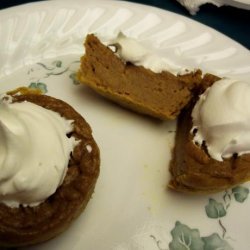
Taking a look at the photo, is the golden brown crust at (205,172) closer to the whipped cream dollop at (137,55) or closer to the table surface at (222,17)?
the whipped cream dollop at (137,55)

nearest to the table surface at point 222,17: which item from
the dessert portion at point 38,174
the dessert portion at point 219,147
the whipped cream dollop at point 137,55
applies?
the whipped cream dollop at point 137,55

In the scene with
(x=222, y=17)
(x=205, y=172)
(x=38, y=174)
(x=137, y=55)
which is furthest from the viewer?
(x=222, y=17)

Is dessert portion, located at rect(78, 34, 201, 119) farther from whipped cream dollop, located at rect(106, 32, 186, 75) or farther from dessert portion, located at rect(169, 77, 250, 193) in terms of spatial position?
dessert portion, located at rect(169, 77, 250, 193)

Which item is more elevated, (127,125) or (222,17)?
(222,17)

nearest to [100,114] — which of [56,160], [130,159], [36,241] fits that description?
[130,159]

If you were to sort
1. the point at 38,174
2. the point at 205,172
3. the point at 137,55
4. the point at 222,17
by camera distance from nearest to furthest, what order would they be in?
the point at 38,174 < the point at 205,172 < the point at 137,55 < the point at 222,17

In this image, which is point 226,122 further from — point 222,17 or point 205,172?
point 222,17

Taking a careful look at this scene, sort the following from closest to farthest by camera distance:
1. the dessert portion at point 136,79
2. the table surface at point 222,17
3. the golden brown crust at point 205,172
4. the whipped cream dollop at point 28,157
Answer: the whipped cream dollop at point 28,157
the golden brown crust at point 205,172
the dessert portion at point 136,79
the table surface at point 222,17

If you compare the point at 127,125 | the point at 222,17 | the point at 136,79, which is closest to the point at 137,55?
the point at 136,79
